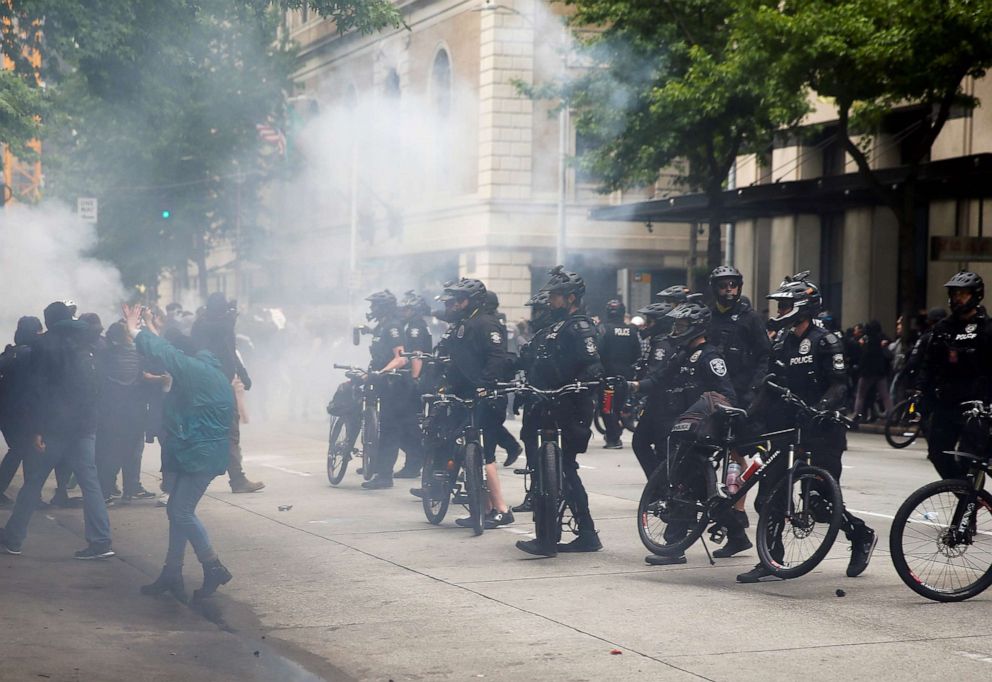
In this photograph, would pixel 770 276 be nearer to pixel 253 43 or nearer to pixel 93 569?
pixel 253 43

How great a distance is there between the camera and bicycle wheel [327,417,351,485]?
48.6 feet

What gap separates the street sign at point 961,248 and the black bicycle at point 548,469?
1325cm

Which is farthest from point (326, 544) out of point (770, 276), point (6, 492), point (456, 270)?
point (456, 270)

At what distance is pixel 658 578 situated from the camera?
30.0ft

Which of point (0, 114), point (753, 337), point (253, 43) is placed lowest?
point (753, 337)

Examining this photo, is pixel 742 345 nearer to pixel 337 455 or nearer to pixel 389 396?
pixel 389 396

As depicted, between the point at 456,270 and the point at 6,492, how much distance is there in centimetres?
2861

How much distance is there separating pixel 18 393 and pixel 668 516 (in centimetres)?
450

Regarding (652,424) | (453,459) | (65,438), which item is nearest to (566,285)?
(652,424)

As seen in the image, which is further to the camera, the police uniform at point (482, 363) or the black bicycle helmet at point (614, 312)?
the black bicycle helmet at point (614, 312)

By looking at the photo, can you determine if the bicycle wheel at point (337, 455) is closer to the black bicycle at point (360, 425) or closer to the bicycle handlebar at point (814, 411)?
the black bicycle at point (360, 425)

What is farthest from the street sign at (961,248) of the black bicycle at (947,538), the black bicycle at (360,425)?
the black bicycle at (947,538)

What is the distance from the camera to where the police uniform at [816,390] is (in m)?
8.88

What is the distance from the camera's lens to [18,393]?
1051 cm
